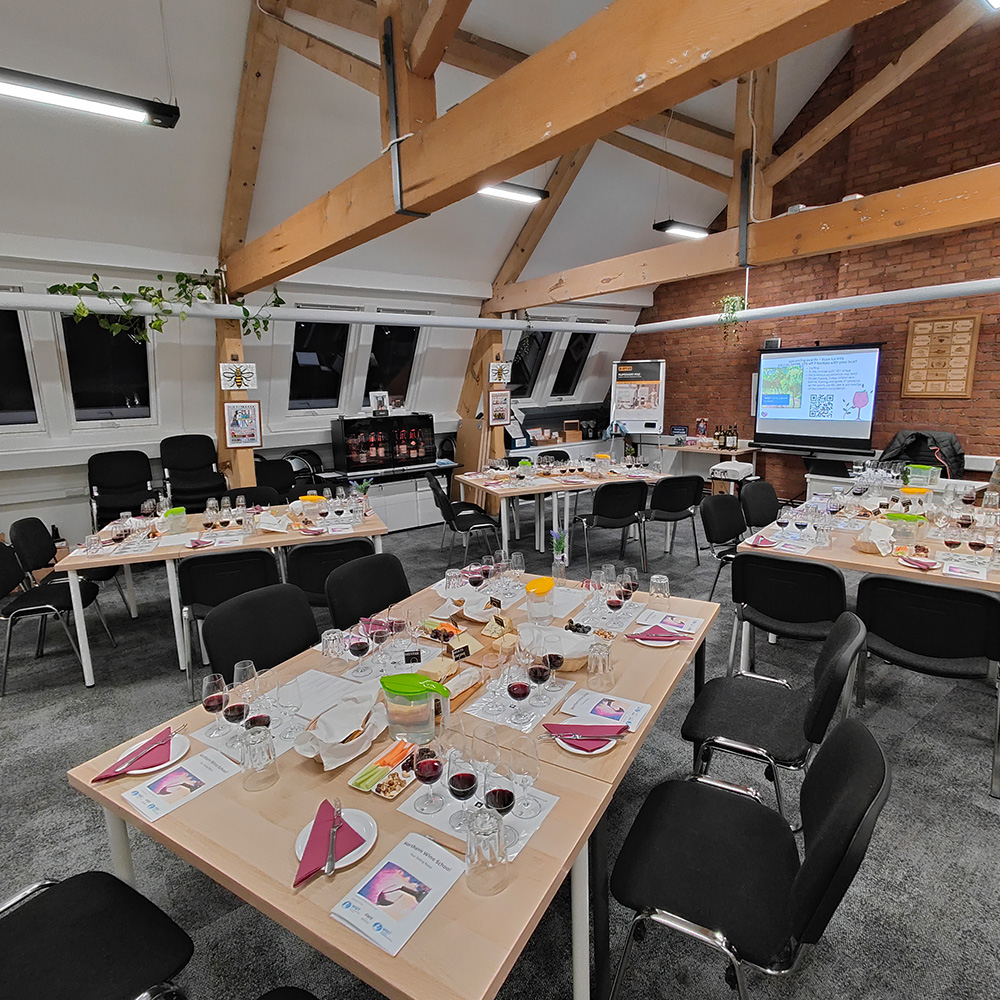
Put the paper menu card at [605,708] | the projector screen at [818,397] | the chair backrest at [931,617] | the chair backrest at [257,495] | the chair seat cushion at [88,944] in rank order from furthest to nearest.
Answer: the projector screen at [818,397] → the chair backrest at [257,495] → the chair backrest at [931,617] → the paper menu card at [605,708] → the chair seat cushion at [88,944]

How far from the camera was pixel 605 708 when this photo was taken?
1903 millimetres

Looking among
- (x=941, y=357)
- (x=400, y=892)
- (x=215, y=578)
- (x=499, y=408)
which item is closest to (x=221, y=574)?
(x=215, y=578)

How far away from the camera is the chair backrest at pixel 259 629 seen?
7.89 feet

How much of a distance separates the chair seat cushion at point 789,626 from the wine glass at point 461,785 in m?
2.15

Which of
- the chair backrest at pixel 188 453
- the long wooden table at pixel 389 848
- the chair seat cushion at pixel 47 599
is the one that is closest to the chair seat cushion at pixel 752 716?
the long wooden table at pixel 389 848

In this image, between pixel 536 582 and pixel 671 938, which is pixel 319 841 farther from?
pixel 536 582

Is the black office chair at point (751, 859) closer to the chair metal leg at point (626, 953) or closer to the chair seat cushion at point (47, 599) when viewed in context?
the chair metal leg at point (626, 953)

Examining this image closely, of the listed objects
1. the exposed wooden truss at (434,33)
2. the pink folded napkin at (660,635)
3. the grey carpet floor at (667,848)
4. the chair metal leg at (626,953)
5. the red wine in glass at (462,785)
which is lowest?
the grey carpet floor at (667,848)

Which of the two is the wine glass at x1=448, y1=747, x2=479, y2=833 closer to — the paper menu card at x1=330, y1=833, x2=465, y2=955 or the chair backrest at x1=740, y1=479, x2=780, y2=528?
the paper menu card at x1=330, y1=833, x2=465, y2=955

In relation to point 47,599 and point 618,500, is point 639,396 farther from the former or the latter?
point 47,599

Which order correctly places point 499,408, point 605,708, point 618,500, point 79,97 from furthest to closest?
point 499,408 < point 618,500 < point 79,97 < point 605,708

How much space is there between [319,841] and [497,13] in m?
6.10

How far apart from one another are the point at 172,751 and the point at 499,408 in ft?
21.8

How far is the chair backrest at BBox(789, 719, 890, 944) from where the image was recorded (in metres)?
1.26
